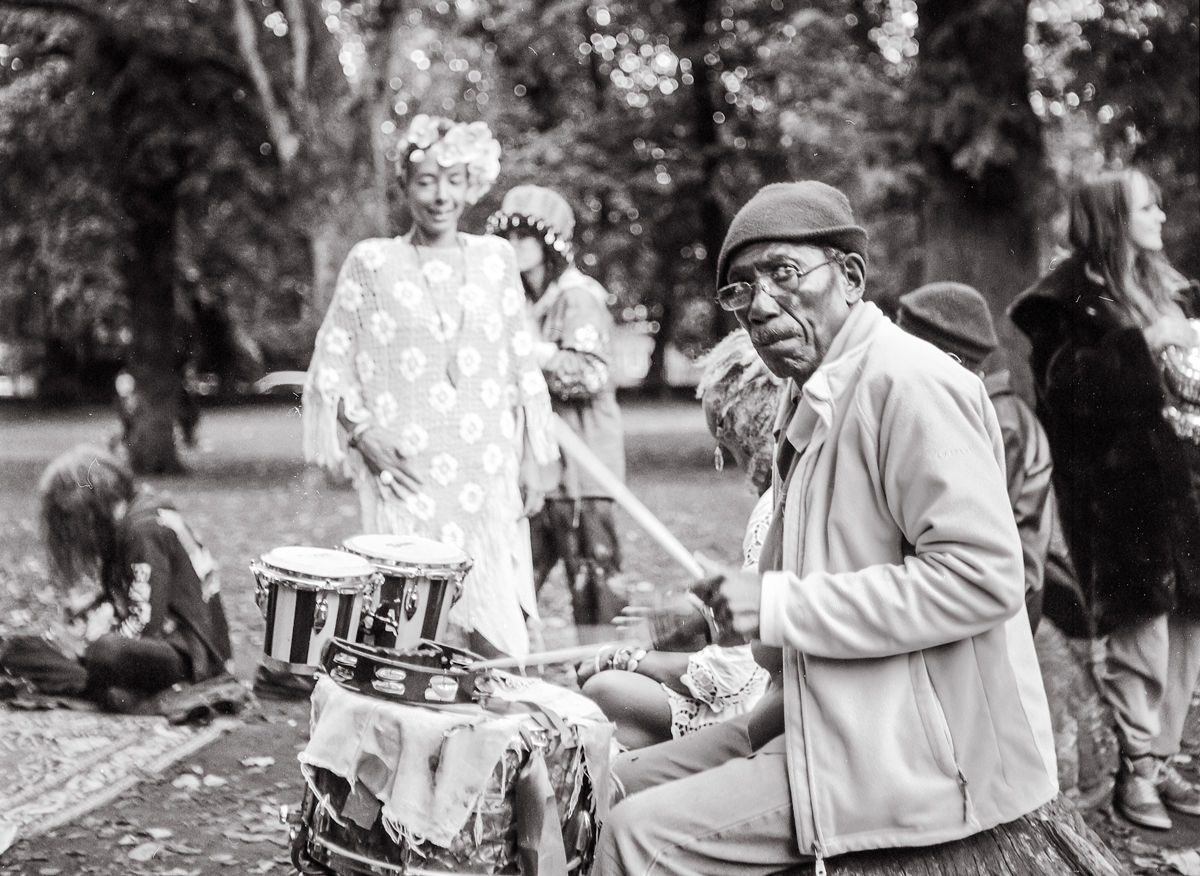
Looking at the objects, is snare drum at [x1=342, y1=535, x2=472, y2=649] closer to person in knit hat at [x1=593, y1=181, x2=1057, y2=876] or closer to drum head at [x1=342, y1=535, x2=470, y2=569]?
drum head at [x1=342, y1=535, x2=470, y2=569]

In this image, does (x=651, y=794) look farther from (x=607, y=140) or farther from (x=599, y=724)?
(x=607, y=140)

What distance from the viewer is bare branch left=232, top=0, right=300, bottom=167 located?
15.0m

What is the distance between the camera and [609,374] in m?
6.43

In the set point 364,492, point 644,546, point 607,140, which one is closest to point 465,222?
point 607,140

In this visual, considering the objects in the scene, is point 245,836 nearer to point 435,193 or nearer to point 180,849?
point 180,849

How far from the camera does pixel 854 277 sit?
237 cm

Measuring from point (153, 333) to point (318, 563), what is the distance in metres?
15.1

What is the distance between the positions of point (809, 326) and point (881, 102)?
40.0 ft

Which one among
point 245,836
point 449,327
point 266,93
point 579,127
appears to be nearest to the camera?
point 245,836

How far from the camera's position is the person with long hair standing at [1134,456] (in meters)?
4.64

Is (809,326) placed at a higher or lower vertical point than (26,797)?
higher

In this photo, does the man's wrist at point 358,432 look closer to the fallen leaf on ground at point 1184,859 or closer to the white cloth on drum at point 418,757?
the white cloth on drum at point 418,757

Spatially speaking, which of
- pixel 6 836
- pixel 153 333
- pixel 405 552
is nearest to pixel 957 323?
pixel 405 552

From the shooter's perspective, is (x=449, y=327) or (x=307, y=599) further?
(x=449, y=327)
